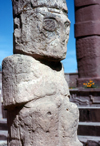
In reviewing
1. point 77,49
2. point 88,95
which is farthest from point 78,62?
point 88,95

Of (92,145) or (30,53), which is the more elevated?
(30,53)

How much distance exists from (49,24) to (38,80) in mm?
627

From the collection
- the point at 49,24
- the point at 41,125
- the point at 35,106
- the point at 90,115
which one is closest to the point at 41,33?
the point at 49,24

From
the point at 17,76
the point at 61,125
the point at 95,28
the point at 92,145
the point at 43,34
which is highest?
the point at 95,28

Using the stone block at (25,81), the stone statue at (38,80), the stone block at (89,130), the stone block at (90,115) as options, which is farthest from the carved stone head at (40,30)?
the stone block at (90,115)

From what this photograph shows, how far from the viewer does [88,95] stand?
25.4 feet

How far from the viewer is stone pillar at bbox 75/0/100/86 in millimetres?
10133

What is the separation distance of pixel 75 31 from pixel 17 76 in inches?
342

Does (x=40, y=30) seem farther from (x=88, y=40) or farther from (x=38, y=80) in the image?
(x=88, y=40)

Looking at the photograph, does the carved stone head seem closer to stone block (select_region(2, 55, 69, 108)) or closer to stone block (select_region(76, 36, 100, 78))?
stone block (select_region(2, 55, 69, 108))

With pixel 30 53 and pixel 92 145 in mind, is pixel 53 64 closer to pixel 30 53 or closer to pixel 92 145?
pixel 30 53

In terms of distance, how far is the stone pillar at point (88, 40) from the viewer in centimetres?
1013

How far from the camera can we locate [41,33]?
8.27ft

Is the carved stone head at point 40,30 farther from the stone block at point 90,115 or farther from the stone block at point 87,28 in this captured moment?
the stone block at point 87,28
